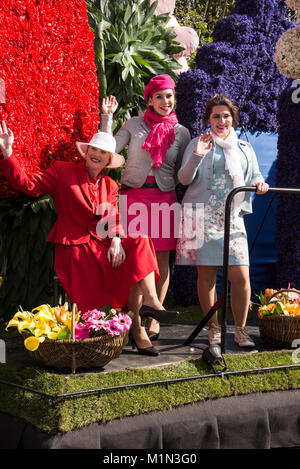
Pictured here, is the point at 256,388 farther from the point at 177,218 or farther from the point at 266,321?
the point at 177,218

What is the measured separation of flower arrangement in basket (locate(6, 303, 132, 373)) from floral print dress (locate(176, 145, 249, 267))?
948 mm

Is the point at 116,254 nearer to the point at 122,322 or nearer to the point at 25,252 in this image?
the point at 122,322

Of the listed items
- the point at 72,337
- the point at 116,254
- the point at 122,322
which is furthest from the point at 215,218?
the point at 72,337

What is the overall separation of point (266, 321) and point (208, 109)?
5.27ft

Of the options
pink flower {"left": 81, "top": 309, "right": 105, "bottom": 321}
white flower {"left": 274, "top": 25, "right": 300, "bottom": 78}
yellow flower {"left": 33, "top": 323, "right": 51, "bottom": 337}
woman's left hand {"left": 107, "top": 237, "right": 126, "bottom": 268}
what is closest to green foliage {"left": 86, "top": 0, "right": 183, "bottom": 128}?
white flower {"left": 274, "top": 25, "right": 300, "bottom": 78}

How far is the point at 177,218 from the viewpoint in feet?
14.6

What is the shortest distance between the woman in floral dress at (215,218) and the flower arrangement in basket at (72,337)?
0.95 meters

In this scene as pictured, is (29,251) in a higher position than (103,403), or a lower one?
higher

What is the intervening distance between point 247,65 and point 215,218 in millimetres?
3160

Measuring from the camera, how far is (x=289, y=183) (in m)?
6.14

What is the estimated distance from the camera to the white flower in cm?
637
